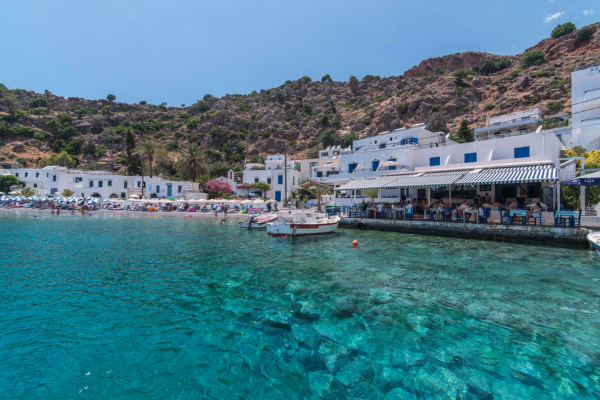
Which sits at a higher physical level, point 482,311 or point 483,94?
point 483,94

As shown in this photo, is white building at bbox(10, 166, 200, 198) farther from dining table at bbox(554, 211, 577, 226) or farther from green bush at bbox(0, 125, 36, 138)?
dining table at bbox(554, 211, 577, 226)

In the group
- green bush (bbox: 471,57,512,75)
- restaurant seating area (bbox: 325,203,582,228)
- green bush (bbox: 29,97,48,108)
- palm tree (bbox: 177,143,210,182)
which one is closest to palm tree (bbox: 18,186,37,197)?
palm tree (bbox: 177,143,210,182)

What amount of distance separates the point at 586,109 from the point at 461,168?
2007 cm

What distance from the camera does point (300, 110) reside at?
90375mm

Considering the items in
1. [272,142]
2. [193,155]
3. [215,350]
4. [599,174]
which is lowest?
[215,350]

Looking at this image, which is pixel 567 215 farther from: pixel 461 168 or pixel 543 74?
pixel 543 74

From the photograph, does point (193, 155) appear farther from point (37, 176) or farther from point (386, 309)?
point (386, 309)

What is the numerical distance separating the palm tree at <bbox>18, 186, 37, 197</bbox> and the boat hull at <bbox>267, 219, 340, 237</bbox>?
1959 inches

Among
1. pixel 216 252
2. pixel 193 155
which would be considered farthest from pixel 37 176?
pixel 216 252

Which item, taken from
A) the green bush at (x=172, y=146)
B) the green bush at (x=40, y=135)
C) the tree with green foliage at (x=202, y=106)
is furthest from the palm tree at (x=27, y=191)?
the tree with green foliage at (x=202, y=106)

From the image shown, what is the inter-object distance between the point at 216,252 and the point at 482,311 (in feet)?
39.9

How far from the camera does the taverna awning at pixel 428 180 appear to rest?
774 inches

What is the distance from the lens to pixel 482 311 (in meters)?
7.52

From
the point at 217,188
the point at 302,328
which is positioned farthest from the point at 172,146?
the point at 302,328
